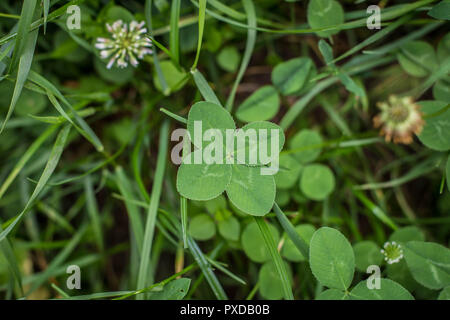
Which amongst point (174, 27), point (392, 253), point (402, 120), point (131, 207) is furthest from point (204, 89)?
point (392, 253)

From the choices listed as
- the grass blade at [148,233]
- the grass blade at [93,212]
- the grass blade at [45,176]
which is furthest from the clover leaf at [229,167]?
the grass blade at [93,212]

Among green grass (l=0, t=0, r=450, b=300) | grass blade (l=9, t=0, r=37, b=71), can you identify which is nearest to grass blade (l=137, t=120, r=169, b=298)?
green grass (l=0, t=0, r=450, b=300)

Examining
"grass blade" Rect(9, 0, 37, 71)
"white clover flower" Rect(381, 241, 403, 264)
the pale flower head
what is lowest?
"white clover flower" Rect(381, 241, 403, 264)

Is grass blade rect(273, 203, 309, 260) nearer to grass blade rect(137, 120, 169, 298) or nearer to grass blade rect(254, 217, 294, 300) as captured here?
grass blade rect(254, 217, 294, 300)

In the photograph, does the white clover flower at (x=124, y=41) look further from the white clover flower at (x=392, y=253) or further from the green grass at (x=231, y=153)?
the white clover flower at (x=392, y=253)

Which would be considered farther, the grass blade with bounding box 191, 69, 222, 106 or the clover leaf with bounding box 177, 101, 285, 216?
the grass blade with bounding box 191, 69, 222, 106

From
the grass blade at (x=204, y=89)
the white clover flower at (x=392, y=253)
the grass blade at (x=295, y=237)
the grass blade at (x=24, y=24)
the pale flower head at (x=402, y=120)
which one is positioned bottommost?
the white clover flower at (x=392, y=253)
